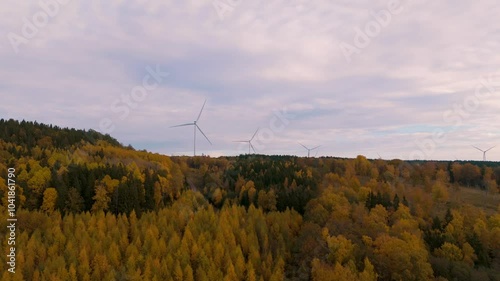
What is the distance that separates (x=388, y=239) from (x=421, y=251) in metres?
11.6

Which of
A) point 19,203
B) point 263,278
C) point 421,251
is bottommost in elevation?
point 263,278

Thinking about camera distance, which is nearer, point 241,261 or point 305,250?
point 241,261

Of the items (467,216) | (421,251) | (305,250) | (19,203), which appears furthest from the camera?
(467,216)

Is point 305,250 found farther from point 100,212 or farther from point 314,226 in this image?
point 100,212

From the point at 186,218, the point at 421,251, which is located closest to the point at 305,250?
the point at 421,251

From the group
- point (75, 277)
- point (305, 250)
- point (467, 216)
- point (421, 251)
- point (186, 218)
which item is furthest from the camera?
point (467, 216)

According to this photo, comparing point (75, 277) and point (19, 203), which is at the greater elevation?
point (19, 203)

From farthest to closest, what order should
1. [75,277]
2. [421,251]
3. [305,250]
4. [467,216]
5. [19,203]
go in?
[467,216], [19,203], [305,250], [421,251], [75,277]

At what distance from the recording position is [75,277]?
124 meters

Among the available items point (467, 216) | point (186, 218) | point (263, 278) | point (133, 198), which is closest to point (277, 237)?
point (263, 278)

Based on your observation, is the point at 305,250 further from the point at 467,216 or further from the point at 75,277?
the point at 467,216

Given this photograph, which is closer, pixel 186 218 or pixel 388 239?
pixel 388 239

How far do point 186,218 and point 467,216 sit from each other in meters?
128

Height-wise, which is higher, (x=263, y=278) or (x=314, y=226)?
(x=314, y=226)
